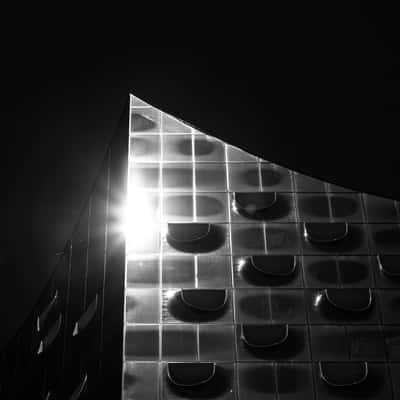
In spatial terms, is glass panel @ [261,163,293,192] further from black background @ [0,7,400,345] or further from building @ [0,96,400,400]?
black background @ [0,7,400,345]

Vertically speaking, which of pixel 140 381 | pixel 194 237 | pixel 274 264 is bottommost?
pixel 140 381

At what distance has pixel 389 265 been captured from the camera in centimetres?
852

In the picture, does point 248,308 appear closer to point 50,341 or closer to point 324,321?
point 324,321

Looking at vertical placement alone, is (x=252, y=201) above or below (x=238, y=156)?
below

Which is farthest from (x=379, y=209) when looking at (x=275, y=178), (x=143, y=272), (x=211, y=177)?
(x=143, y=272)

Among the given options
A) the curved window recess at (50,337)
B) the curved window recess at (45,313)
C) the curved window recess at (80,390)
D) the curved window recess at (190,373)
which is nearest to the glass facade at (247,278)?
the curved window recess at (190,373)

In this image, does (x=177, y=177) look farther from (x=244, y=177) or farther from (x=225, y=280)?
(x=225, y=280)

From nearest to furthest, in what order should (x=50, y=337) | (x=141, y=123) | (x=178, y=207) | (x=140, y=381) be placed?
(x=140, y=381) < (x=178, y=207) < (x=141, y=123) < (x=50, y=337)

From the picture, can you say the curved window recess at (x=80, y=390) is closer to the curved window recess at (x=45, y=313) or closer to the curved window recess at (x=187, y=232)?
the curved window recess at (x=187, y=232)

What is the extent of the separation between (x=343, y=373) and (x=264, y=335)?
955 millimetres

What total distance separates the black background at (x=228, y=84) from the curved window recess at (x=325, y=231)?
0.65 metres

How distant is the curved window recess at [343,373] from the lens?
7.69m

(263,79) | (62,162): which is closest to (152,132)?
(62,162)

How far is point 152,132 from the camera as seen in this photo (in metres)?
9.14
